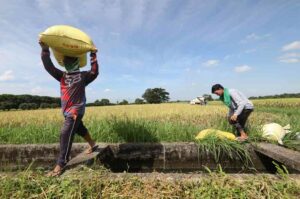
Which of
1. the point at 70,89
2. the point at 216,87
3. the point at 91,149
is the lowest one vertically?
the point at 91,149

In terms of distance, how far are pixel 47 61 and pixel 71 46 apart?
44cm

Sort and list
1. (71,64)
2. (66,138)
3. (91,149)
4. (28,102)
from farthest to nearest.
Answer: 1. (28,102)
2. (91,149)
3. (71,64)
4. (66,138)

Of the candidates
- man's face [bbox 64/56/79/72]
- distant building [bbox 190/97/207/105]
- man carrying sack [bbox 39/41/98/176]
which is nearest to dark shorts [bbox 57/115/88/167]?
man carrying sack [bbox 39/41/98/176]

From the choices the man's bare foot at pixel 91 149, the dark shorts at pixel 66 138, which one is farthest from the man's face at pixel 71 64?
the man's bare foot at pixel 91 149

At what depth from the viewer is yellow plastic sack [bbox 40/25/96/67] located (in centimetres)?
353

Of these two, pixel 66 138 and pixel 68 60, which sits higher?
pixel 68 60

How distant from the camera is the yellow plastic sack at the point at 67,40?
11.6 feet

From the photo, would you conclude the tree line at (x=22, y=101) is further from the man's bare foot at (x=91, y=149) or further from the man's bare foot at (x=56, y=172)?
the man's bare foot at (x=56, y=172)

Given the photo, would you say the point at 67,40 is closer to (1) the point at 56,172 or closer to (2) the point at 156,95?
(1) the point at 56,172

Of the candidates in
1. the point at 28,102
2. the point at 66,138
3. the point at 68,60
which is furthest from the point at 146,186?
the point at 28,102

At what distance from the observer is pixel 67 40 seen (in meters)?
3.59

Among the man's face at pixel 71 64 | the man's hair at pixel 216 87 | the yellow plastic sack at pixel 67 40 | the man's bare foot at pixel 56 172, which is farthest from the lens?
the man's hair at pixel 216 87

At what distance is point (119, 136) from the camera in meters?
5.25

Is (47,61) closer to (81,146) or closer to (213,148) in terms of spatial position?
(81,146)
